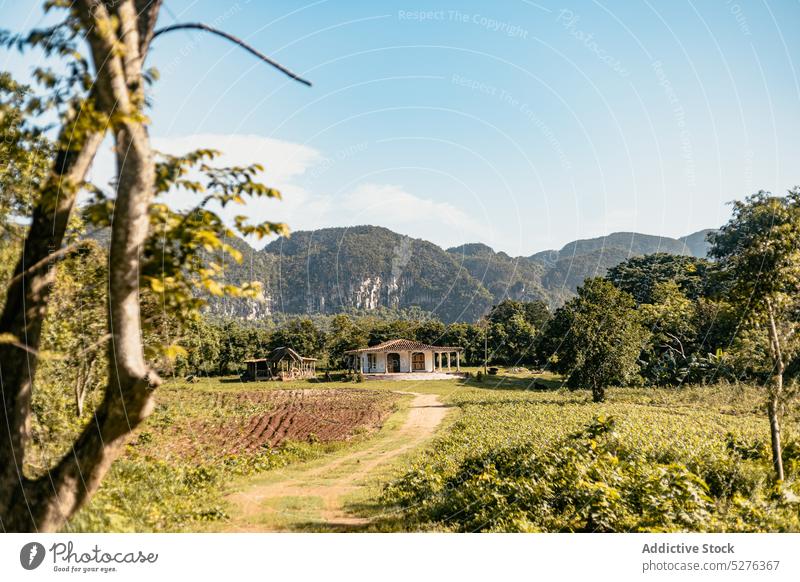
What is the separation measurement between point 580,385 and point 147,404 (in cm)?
2857

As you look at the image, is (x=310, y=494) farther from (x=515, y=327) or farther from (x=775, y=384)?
(x=515, y=327)

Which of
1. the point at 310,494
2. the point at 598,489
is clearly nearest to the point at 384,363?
the point at 310,494

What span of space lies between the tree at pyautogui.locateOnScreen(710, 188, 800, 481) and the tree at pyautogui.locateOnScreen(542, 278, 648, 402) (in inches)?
668

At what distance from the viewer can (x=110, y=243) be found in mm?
2617

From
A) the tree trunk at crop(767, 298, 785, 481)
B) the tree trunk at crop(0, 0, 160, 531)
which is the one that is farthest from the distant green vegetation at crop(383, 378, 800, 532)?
the tree trunk at crop(0, 0, 160, 531)

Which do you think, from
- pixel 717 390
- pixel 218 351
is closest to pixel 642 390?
pixel 717 390

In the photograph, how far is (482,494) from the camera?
19.3 feet

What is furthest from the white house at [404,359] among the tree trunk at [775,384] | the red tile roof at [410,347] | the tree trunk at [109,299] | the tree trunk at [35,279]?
the tree trunk at [35,279]

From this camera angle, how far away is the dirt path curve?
15.7 ft

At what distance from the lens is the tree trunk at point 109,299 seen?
2.64 m

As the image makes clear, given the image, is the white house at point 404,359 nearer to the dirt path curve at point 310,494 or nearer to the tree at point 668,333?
the tree at point 668,333

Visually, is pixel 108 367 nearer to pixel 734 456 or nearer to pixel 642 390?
pixel 734 456

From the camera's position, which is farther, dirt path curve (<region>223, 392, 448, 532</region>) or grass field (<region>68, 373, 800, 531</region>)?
dirt path curve (<region>223, 392, 448, 532</region>)

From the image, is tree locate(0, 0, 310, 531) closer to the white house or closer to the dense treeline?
the dense treeline
